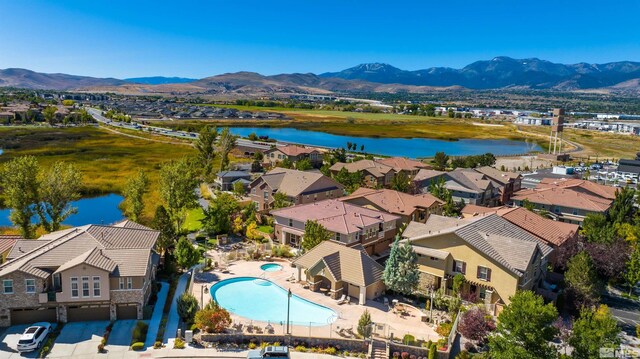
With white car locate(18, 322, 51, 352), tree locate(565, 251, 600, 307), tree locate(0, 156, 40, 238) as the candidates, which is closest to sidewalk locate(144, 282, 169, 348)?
white car locate(18, 322, 51, 352)

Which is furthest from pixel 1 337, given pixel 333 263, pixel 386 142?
pixel 386 142

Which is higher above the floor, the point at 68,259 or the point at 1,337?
the point at 68,259

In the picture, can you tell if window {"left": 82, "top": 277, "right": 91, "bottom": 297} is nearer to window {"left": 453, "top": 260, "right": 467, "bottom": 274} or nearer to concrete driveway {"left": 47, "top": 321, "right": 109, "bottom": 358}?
concrete driveway {"left": 47, "top": 321, "right": 109, "bottom": 358}

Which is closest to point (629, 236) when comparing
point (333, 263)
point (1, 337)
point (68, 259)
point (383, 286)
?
point (383, 286)

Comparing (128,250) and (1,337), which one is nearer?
(1,337)

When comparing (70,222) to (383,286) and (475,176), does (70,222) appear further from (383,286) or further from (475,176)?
(475,176)

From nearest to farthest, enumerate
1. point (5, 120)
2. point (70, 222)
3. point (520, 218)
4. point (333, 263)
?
point (333, 263)
point (520, 218)
point (70, 222)
point (5, 120)

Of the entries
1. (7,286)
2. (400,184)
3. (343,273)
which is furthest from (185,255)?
(400,184)

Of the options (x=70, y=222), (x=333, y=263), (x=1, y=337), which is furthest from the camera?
(x=70, y=222)
